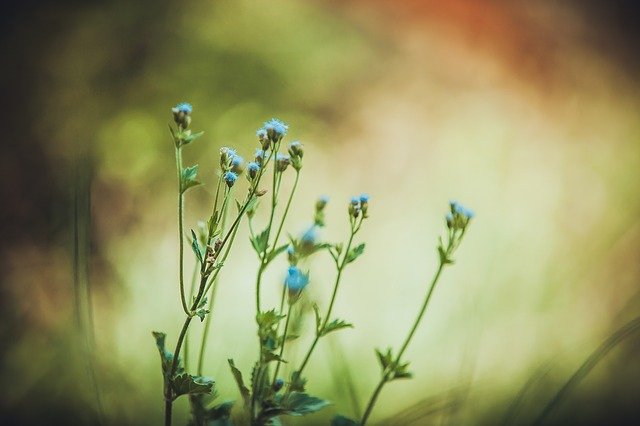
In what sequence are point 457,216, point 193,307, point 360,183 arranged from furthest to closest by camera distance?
point 360,183, point 457,216, point 193,307

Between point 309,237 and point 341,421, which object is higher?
point 309,237

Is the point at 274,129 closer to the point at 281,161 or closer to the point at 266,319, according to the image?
the point at 281,161

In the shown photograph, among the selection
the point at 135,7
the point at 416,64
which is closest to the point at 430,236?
the point at 416,64

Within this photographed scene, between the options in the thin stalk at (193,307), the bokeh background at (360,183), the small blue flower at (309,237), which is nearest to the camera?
the thin stalk at (193,307)

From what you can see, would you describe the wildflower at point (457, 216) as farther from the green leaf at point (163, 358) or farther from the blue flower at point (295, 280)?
the green leaf at point (163, 358)

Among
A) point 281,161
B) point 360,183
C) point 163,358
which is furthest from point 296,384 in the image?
point 360,183

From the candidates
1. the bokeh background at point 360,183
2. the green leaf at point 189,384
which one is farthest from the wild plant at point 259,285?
the bokeh background at point 360,183

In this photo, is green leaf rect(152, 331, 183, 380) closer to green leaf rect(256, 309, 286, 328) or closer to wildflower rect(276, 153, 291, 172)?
green leaf rect(256, 309, 286, 328)
